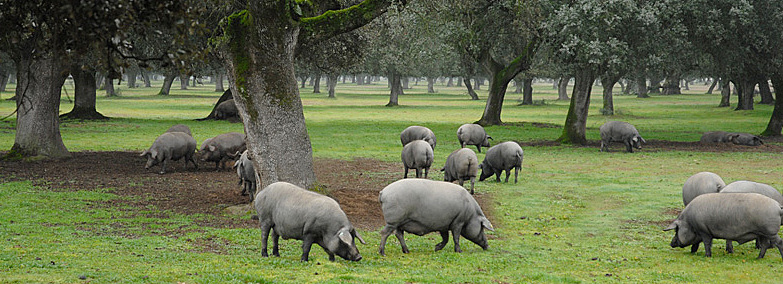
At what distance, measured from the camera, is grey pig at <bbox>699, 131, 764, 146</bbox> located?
3331 cm

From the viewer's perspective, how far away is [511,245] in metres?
13.3

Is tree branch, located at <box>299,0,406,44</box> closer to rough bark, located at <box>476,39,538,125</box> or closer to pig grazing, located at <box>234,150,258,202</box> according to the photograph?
pig grazing, located at <box>234,150,258,202</box>


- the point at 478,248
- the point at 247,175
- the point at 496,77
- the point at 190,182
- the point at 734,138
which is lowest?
the point at 190,182

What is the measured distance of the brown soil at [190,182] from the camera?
1623 centimetres

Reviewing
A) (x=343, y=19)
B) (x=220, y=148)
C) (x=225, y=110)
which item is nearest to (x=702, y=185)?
(x=343, y=19)

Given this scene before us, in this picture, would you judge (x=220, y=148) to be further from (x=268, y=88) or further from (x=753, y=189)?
(x=753, y=189)

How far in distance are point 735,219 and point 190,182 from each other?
14.4m

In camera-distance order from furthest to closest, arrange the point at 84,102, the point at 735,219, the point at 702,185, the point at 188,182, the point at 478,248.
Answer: the point at 84,102
the point at 188,182
the point at 702,185
the point at 478,248
the point at 735,219

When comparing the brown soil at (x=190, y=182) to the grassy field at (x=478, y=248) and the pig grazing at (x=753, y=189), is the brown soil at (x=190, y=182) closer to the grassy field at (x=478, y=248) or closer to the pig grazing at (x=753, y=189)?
the grassy field at (x=478, y=248)

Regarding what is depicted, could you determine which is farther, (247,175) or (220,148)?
(220,148)

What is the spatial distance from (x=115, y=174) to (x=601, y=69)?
19201 millimetres

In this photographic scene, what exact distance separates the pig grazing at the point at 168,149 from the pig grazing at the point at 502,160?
910 cm

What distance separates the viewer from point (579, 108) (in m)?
33.3

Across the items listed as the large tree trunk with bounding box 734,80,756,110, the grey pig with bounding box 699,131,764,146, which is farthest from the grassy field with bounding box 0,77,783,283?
the large tree trunk with bounding box 734,80,756,110
